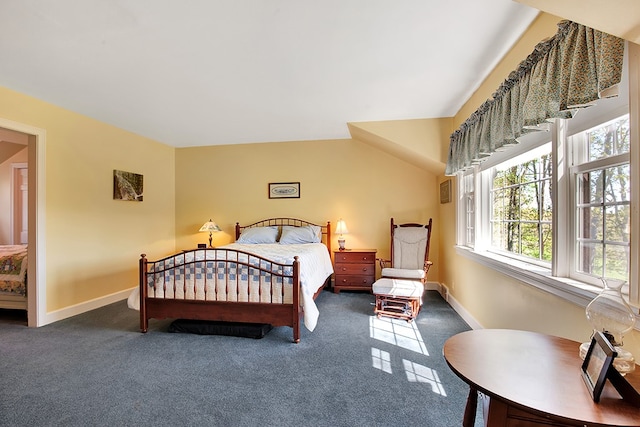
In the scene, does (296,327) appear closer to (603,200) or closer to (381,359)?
(381,359)

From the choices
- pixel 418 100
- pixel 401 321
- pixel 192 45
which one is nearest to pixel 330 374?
pixel 401 321

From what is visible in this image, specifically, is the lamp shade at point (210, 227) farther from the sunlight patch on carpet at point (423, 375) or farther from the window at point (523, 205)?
the window at point (523, 205)

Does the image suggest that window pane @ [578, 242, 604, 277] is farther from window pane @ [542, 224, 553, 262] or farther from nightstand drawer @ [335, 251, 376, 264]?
nightstand drawer @ [335, 251, 376, 264]

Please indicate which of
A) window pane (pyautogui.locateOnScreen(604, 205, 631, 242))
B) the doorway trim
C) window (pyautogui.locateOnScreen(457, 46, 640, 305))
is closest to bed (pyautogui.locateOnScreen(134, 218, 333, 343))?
the doorway trim

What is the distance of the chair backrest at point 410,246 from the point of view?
4.10m

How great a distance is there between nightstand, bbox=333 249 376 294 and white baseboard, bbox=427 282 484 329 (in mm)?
1039

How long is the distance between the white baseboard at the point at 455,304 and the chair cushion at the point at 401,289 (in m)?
0.56

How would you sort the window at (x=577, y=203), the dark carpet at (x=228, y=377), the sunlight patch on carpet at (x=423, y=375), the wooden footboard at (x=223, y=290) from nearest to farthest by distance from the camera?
the window at (x=577, y=203) → the dark carpet at (x=228, y=377) → the sunlight patch on carpet at (x=423, y=375) → the wooden footboard at (x=223, y=290)

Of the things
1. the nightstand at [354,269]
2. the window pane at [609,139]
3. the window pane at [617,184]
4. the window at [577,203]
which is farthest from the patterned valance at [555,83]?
the nightstand at [354,269]

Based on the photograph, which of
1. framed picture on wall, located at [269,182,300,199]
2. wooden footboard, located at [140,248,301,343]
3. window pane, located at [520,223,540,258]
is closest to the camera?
window pane, located at [520,223,540,258]

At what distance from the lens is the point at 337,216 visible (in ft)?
16.1

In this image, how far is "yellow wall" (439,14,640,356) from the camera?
1.60 meters

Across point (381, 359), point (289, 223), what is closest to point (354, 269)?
point (289, 223)

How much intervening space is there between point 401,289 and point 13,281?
4558 mm
